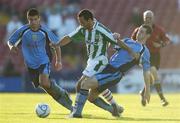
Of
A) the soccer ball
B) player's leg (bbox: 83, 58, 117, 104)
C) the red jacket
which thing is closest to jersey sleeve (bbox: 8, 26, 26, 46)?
the soccer ball

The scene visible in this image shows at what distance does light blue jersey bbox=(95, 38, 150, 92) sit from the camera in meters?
9.93

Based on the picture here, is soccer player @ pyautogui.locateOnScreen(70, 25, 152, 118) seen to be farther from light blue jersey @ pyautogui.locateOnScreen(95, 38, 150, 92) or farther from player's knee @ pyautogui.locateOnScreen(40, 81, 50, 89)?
player's knee @ pyautogui.locateOnScreen(40, 81, 50, 89)

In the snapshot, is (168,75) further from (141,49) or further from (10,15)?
(141,49)

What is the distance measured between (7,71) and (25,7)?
16.1 ft

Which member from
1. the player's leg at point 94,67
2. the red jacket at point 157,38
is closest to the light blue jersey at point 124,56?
the player's leg at point 94,67

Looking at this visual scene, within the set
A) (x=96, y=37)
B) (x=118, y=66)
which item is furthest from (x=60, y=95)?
(x=96, y=37)

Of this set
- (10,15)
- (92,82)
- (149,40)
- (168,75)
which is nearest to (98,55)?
(92,82)

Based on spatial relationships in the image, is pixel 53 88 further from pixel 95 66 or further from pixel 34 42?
pixel 95 66

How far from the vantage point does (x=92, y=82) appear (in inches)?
384

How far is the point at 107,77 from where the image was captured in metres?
9.98

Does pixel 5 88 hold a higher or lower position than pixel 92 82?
lower

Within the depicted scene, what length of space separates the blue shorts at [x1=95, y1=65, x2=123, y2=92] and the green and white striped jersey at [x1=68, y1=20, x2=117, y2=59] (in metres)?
0.30

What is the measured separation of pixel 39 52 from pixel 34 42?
0.20 m

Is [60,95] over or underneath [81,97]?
underneath
